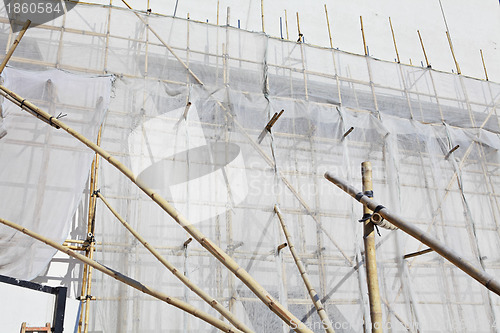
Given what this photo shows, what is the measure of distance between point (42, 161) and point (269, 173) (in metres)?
2.28

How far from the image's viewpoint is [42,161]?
4.39 metres

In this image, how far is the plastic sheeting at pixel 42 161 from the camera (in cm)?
391

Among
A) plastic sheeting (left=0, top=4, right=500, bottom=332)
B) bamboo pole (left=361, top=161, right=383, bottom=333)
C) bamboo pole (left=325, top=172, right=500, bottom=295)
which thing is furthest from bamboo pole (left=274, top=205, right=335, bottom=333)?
bamboo pole (left=325, top=172, right=500, bottom=295)

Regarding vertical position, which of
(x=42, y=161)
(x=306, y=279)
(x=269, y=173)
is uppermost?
(x=269, y=173)

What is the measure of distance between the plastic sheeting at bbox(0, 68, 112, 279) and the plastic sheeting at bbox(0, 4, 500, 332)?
0.30 meters

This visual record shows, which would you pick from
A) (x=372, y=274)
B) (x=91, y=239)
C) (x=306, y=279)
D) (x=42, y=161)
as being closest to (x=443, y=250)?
(x=372, y=274)

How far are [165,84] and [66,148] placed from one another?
4.57 feet

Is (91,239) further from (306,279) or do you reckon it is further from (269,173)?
(306,279)

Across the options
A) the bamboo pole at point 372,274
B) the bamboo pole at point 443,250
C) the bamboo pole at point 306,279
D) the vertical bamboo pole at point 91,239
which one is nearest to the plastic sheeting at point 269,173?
the vertical bamboo pole at point 91,239

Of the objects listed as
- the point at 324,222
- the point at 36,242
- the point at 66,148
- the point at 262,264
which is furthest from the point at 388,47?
the point at 36,242

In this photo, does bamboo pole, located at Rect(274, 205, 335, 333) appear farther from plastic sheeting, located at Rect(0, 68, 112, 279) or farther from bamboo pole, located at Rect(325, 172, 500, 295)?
plastic sheeting, located at Rect(0, 68, 112, 279)

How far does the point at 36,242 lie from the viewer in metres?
3.98

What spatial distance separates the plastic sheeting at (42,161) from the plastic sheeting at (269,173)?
0.98 feet

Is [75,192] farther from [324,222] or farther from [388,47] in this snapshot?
[388,47]
